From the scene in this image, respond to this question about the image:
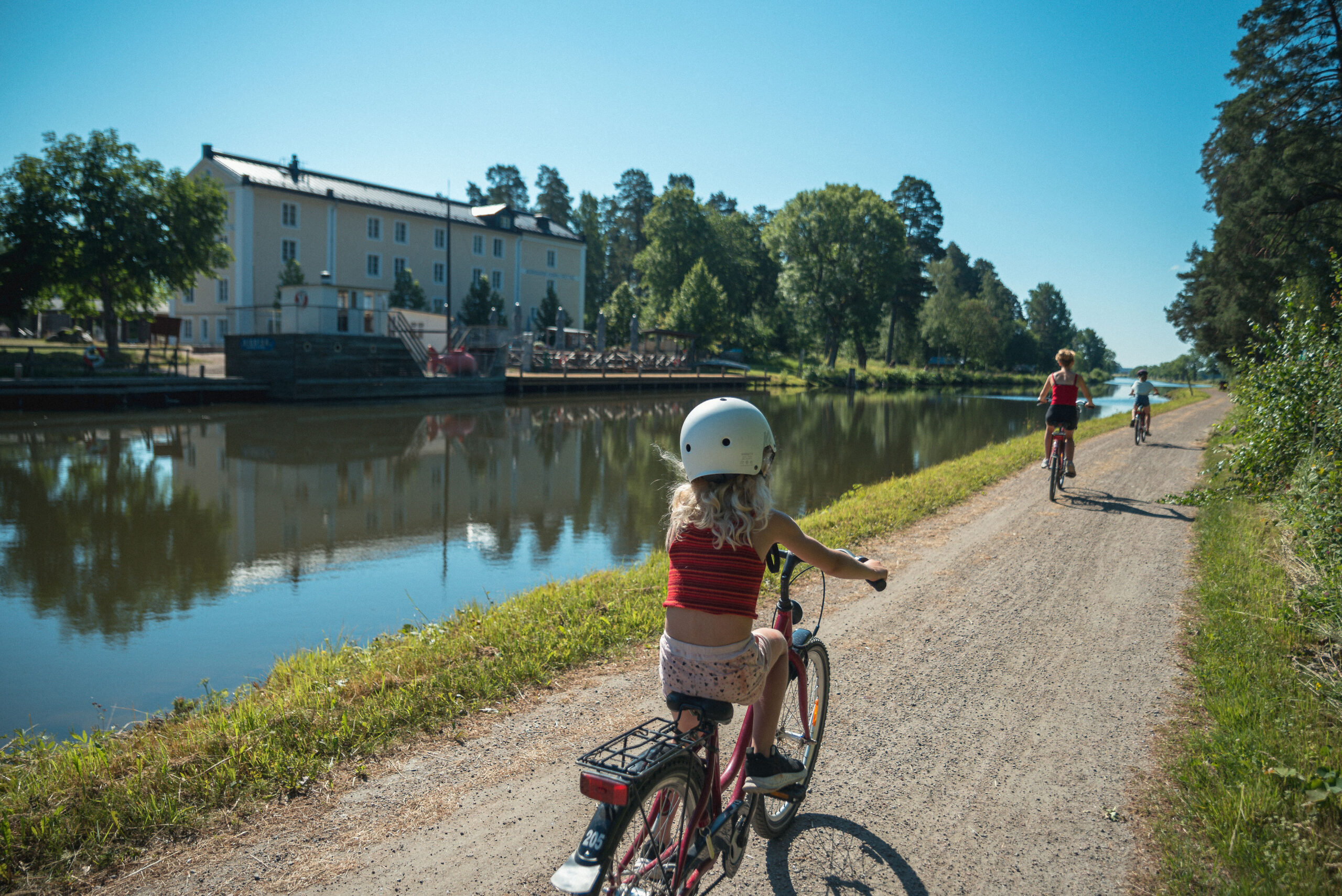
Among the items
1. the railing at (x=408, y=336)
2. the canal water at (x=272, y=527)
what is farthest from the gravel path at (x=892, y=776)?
the railing at (x=408, y=336)

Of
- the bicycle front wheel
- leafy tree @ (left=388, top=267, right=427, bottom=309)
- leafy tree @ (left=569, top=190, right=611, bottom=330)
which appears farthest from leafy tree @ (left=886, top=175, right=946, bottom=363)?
the bicycle front wheel

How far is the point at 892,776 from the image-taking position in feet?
12.5

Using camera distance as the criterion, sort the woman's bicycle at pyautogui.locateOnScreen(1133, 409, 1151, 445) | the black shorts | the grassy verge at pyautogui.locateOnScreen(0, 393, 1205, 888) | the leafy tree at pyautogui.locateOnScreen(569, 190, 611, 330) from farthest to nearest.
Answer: the leafy tree at pyautogui.locateOnScreen(569, 190, 611, 330) → the woman's bicycle at pyautogui.locateOnScreen(1133, 409, 1151, 445) → the black shorts → the grassy verge at pyautogui.locateOnScreen(0, 393, 1205, 888)

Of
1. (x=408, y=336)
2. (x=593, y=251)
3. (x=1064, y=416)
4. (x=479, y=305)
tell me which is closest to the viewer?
(x=1064, y=416)

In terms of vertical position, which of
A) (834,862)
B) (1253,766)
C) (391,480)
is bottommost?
(391,480)

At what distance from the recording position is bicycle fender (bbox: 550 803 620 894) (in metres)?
1.94

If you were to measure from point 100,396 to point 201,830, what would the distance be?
3092cm

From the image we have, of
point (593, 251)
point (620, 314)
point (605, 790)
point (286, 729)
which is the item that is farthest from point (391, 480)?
point (593, 251)

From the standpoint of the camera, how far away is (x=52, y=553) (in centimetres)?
1027

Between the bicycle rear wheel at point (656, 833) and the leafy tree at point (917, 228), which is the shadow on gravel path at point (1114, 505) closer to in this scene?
the bicycle rear wheel at point (656, 833)

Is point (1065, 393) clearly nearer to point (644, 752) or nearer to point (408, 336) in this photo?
point (644, 752)

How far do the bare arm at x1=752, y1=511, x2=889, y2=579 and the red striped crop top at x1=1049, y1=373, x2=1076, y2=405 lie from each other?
9890 millimetres

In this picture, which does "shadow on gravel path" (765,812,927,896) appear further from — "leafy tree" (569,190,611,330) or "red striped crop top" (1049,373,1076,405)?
"leafy tree" (569,190,611,330)

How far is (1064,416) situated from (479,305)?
50.4m
